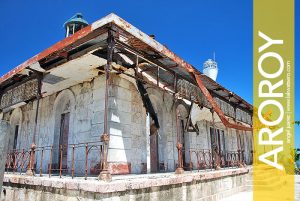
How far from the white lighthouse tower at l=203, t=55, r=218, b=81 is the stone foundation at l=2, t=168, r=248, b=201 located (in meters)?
11.6

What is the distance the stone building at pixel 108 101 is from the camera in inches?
259

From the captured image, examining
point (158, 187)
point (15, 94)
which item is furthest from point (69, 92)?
point (158, 187)

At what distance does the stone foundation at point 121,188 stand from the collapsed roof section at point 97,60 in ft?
7.69

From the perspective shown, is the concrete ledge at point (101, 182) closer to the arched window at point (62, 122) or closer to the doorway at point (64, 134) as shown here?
the doorway at point (64, 134)

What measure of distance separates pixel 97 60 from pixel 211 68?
559 inches

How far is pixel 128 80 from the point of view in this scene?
8562 millimetres

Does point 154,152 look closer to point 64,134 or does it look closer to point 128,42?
point 64,134

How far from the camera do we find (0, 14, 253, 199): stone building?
6578mm

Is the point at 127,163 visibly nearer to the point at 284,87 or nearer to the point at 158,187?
the point at 158,187

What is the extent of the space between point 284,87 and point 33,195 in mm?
8480

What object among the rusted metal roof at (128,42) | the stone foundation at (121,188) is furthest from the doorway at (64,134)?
the rusted metal roof at (128,42)

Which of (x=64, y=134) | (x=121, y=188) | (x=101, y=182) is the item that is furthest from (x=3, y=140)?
(x=64, y=134)

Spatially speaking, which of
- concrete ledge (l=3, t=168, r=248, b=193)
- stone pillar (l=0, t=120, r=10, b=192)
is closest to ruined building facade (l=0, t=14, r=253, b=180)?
concrete ledge (l=3, t=168, r=248, b=193)

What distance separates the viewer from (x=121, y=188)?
16.4 ft
